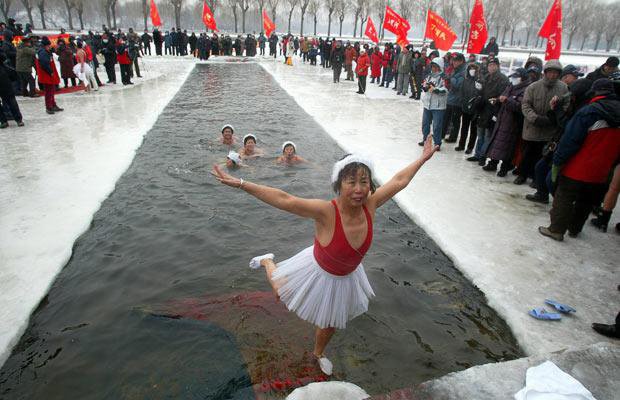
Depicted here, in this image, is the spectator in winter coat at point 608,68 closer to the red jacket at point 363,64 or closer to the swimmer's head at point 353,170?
the swimmer's head at point 353,170

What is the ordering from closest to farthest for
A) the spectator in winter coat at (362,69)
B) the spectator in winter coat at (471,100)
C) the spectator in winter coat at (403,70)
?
the spectator in winter coat at (471,100)
the spectator in winter coat at (403,70)
the spectator in winter coat at (362,69)

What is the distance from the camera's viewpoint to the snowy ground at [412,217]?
12.9 feet

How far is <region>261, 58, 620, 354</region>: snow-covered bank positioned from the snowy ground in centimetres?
1

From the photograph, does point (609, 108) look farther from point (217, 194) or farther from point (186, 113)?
point (186, 113)

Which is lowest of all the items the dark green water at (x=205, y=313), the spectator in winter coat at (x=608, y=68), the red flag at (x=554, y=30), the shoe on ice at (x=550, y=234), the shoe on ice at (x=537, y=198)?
the dark green water at (x=205, y=313)

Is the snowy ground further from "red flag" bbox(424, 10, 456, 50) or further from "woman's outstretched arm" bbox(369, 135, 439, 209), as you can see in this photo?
"red flag" bbox(424, 10, 456, 50)

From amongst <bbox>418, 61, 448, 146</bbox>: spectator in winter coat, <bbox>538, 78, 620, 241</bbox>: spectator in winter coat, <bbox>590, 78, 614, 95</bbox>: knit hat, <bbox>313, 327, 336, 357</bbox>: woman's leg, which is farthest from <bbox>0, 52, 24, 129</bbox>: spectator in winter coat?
<bbox>590, 78, 614, 95</bbox>: knit hat

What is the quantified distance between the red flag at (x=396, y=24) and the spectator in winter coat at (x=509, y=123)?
12.1 m

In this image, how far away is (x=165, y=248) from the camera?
5156mm

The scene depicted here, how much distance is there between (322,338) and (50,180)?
608 centimetres

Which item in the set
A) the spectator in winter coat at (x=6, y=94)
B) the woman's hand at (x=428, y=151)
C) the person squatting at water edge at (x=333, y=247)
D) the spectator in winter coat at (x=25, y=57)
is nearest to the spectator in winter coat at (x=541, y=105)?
the woman's hand at (x=428, y=151)

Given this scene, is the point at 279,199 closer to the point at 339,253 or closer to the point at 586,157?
the point at 339,253

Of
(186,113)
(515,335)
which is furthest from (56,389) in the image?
(186,113)

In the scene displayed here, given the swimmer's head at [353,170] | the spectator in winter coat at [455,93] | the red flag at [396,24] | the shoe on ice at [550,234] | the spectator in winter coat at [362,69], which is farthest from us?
the red flag at [396,24]
